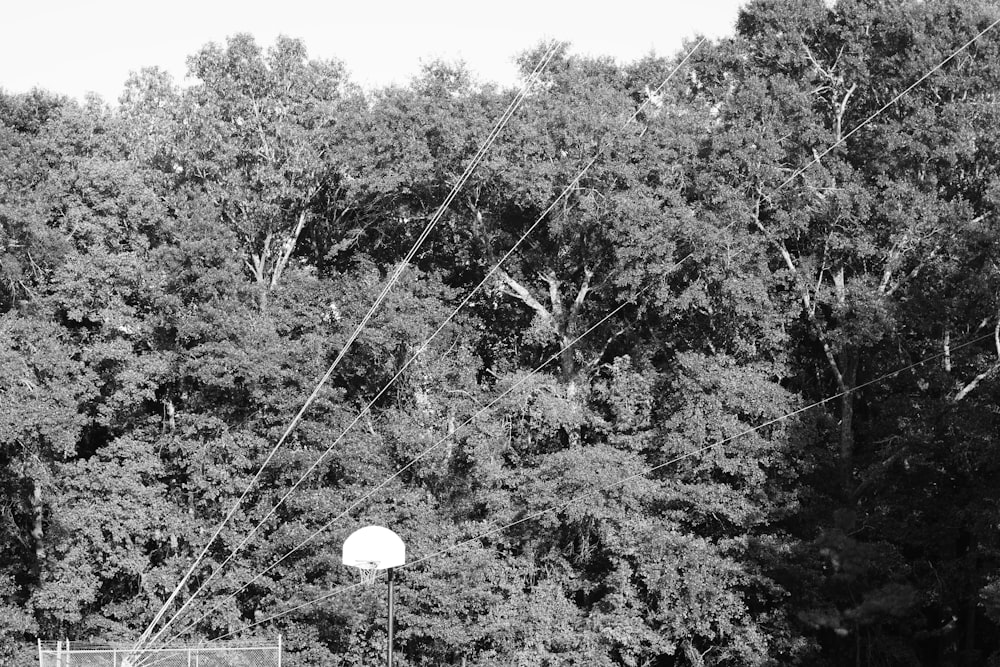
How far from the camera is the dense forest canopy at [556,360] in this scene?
22.2 m

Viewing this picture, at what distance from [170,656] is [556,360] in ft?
33.7

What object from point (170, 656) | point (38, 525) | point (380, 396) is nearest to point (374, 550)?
point (170, 656)

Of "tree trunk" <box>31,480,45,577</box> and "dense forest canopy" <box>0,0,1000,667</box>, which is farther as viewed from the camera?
"tree trunk" <box>31,480,45,577</box>

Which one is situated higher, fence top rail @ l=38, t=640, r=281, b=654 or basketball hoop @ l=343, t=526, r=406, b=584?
fence top rail @ l=38, t=640, r=281, b=654

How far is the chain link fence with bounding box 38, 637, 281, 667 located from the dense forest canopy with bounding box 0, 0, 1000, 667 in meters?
1.41

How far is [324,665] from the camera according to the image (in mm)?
22375

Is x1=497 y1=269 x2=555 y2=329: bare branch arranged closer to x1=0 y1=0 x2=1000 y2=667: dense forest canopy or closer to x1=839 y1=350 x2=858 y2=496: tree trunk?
x1=0 y1=0 x2=1000 y2=667: dense forest canopy

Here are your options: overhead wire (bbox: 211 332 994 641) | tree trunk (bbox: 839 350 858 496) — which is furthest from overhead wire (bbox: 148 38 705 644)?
tree trunk (bbox: 839 350 858 496)

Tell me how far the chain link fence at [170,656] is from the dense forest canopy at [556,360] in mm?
1411

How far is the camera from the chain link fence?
19469 millimetres

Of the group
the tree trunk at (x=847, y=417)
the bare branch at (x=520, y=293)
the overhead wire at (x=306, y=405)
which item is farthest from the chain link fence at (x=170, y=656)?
the tree trunk at (x=847, y=417)

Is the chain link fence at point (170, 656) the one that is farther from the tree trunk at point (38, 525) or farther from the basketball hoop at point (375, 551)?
the basketball hoop at point (375, 551)

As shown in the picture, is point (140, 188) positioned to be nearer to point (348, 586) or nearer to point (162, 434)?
point (162, 434)

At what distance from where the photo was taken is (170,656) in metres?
20.0
